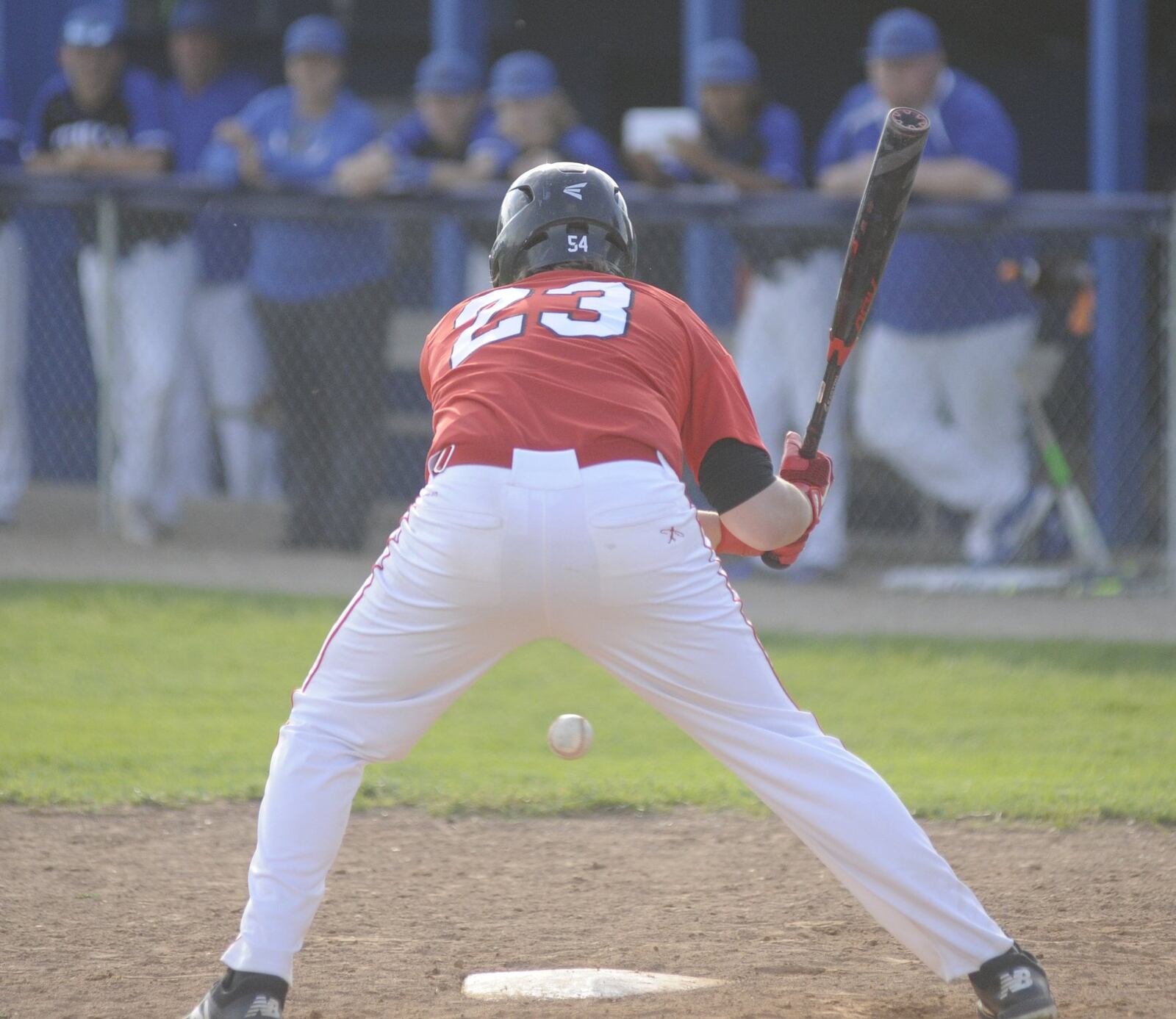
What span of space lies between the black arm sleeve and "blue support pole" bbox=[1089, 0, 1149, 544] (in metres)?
5.73

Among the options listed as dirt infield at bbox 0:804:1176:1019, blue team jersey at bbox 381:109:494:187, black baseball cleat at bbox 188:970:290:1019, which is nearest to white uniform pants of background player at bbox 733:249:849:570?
blue team jersey at bbox 381:109:494:187

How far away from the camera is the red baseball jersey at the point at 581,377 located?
10.8ft

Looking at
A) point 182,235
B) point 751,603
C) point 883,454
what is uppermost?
point 182,235

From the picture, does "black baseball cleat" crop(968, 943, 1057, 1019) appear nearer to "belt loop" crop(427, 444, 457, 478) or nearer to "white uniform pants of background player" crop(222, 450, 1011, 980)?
"white uniform pants of background player" crop(222, 450, 1011, 980)

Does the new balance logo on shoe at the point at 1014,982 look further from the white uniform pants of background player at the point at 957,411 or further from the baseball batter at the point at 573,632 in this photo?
the white uniform pants of background player at the point at 957,411

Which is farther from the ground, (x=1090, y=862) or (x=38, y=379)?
(x=38, y=379)

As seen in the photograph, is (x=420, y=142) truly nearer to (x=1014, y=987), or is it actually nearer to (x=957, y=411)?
(x=957, y=411)

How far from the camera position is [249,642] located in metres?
7.55

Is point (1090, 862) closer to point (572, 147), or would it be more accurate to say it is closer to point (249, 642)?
point (249, 642)

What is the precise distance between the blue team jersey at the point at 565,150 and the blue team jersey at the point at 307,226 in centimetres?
68

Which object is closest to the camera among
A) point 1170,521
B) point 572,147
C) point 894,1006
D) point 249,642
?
point 894,1006

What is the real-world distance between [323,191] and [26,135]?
338 centimetres

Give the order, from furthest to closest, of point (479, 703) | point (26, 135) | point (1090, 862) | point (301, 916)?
1. point (26, 135)
2. point (479, 703)
3. point (1090, 862)
4. point (301, 916)

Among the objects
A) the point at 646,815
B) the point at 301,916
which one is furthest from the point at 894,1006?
the point at 646,815
